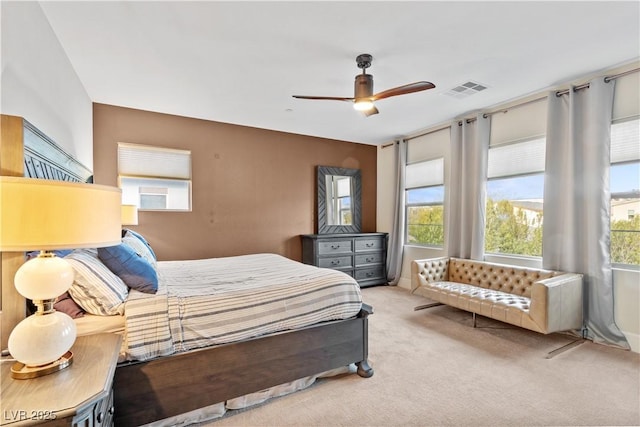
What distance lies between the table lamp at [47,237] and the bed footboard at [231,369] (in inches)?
20.3

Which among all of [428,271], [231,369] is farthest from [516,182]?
[231,369]

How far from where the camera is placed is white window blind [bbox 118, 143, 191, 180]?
394cm

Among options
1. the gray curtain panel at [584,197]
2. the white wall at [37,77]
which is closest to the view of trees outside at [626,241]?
the gray curtain panel at [584,197]

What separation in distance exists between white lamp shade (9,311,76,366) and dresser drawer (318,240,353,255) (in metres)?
3.79

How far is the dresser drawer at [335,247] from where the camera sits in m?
4.87

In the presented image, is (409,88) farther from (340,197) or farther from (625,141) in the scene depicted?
(340,197)

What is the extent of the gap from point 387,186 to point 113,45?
466 cm

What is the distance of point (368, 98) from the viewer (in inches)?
101

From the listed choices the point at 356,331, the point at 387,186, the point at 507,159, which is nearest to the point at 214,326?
the point at 356,331

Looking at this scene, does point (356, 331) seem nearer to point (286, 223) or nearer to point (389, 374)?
point (389, 374)

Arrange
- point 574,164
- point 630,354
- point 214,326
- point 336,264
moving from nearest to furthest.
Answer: point 214,326, point 630,354, point 574,164, point 336,264

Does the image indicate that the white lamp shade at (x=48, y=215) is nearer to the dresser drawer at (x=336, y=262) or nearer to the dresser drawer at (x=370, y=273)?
the dresser drawer at (x=336, y=262)

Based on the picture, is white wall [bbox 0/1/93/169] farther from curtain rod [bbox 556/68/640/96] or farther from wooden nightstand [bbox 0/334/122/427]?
curtain rod [bbox 556/68/640/96]

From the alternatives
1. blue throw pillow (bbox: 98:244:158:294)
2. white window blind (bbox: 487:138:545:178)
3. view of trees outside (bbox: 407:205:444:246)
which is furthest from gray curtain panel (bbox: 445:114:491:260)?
blue throw pillow (bbox: 98:244:158:294)
